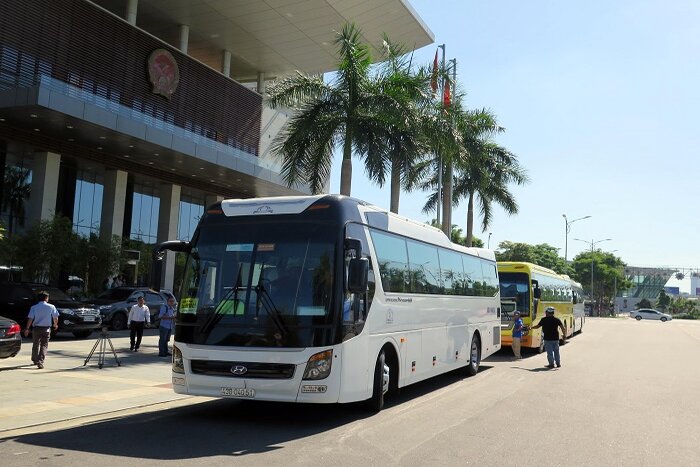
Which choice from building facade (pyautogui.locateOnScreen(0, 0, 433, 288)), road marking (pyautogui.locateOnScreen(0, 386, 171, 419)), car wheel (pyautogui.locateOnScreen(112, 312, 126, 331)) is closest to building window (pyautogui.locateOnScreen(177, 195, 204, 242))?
building facade (pyautogui.locateOnScreen(0, 0, 433, 288))

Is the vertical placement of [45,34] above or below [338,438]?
above

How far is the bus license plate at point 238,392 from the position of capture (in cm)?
823

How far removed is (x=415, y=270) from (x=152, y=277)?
177 inches

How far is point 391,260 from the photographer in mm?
10359

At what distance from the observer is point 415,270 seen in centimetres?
1136

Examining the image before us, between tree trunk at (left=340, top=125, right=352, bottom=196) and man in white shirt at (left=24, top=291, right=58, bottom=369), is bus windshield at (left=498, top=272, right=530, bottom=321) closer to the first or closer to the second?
tree trunk at (left=340, top=125, right=352, bottom=196)

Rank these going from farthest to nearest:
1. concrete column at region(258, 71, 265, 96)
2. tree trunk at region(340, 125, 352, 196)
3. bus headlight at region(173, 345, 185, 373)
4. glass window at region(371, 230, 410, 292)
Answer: concrete column at region(258, 71, 265, 96) → tree trunk at region(340, 125, 352, 196) → glass window at region(371, 230, 410, 292) → bus headlight at region(173, 345, 185, 373)

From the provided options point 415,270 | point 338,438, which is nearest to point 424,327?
point 415,270

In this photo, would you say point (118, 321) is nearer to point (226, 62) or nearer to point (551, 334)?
point (551, 334)

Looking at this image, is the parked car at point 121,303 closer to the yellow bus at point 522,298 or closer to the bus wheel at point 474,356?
the yellow bus at point 522,298

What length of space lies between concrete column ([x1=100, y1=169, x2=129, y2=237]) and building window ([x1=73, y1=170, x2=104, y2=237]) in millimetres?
1129

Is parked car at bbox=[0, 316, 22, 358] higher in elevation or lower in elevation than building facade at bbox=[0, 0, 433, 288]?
lower

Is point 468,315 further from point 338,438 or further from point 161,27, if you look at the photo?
point 161,27

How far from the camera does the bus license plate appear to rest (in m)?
8.23
